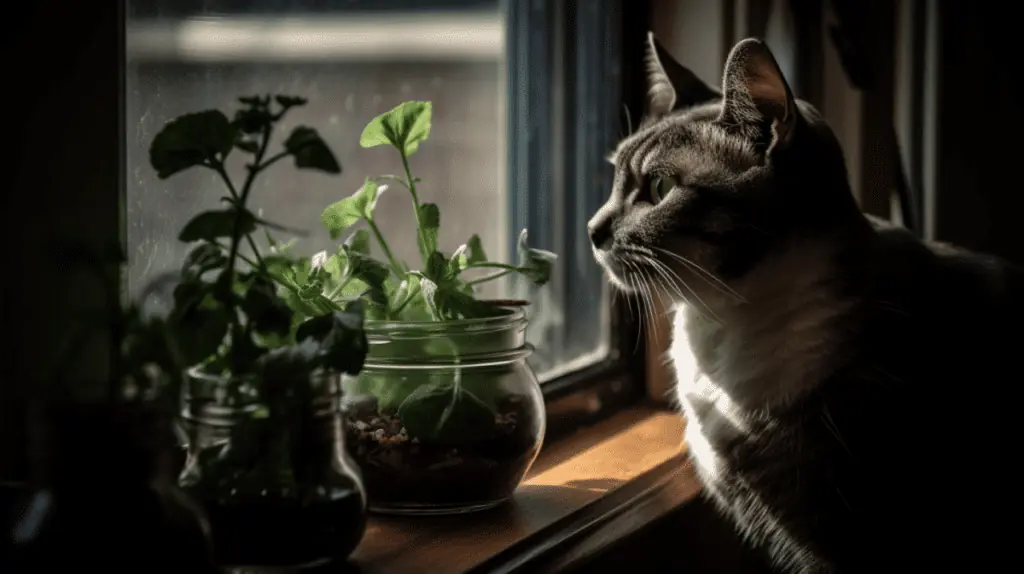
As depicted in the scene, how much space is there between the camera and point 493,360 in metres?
0.89

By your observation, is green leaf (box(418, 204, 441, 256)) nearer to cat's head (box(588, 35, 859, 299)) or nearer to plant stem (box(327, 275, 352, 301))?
plant stem (box(327, 275, 352, 301))

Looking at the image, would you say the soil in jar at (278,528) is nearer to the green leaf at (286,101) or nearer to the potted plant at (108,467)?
the potted plant at (108,467)

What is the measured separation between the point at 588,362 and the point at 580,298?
3.5 inches

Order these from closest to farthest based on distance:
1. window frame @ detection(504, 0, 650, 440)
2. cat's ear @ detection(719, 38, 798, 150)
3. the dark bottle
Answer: the dark bottle → cat's ear @ detection(719, 38, 798, 150) → window frame @ detection(504, 0, 650, 440)

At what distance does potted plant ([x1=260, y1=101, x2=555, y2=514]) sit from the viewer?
849 millimetres

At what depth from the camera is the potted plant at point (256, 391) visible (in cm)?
66

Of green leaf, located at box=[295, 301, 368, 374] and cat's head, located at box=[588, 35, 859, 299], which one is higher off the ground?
cat's head, located at box=[588, 35, 859, 299]

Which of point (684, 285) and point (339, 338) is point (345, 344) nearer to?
point (339, 338)

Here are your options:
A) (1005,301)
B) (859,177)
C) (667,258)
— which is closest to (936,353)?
(1005,301)

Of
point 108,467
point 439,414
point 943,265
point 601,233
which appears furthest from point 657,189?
point 108,467

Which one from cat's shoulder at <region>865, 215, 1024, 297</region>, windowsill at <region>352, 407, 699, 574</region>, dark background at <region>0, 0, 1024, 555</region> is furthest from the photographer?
cat's shoulder at <region>865, 215, 1024, 297</region>

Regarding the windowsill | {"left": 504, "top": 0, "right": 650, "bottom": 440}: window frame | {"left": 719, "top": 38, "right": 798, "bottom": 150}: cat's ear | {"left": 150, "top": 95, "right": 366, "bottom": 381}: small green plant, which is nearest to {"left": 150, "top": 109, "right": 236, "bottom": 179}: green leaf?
{"left": 150, "top": 95, "right": 366, "bottom": 381}: small green plant

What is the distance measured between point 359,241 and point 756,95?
390mm

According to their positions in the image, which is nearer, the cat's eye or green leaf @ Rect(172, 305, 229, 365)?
green leaf @ Rect(172, 305, 229, 365)
